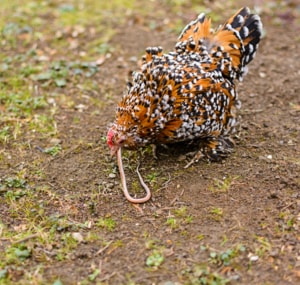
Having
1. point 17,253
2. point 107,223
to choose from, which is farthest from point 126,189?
point 17,253

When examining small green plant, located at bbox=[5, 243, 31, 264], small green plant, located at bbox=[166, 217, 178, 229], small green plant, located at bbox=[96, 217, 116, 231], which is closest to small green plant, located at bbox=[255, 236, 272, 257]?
small green plant, located at bbox=[166, 217, 178, 229]

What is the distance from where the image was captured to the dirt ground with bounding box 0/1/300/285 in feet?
13.1

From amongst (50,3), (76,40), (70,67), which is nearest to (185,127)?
(70,67)

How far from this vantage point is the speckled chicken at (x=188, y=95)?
4.68 metres

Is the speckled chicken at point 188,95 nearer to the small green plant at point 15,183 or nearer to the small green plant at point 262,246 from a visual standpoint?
the small green plant at point 15,183

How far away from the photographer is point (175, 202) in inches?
183

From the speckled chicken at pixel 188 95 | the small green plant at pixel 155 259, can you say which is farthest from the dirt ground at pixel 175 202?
the speckled chicken at pixel 188 95

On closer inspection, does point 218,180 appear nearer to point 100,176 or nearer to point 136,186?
point 136,186

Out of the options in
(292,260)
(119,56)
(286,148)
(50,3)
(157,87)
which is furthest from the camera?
(50,3)

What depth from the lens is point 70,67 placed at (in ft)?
21.7

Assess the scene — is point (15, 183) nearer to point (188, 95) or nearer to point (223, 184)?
point (188, 95)

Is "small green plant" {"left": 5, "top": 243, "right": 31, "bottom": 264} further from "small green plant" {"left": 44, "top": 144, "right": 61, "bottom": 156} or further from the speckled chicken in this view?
"small green plant" {"left": 44, "top": 144, "right": 61, "bottom": 156}

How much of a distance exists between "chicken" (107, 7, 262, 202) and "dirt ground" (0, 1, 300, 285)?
313mm

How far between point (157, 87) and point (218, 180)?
892 mm
